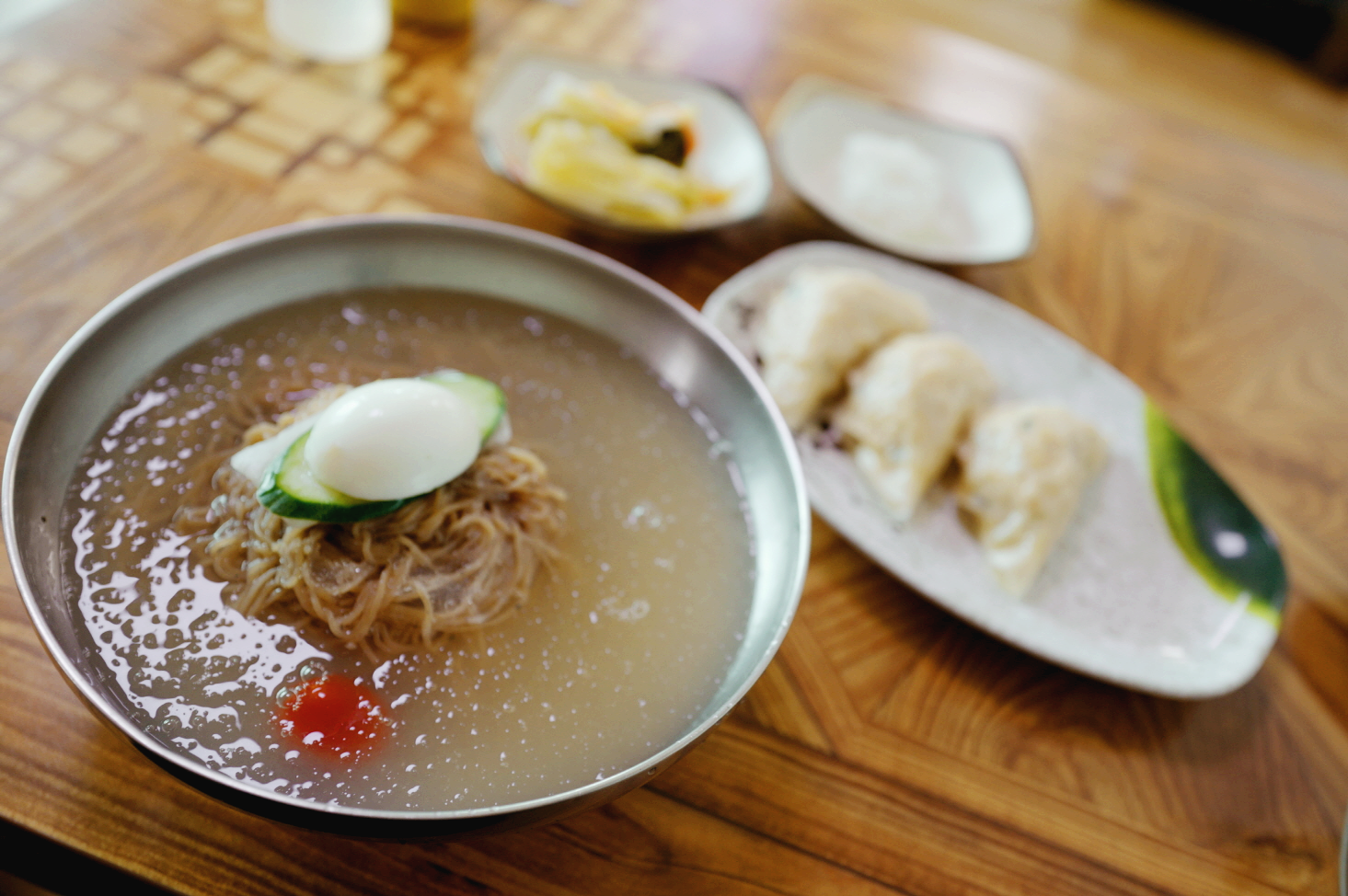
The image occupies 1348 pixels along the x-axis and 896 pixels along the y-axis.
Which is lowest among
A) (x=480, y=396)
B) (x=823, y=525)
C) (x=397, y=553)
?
(x=823, y=525)

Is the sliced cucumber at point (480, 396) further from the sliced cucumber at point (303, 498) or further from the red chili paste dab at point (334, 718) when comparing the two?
the red chili paste dab at point (334, 718)

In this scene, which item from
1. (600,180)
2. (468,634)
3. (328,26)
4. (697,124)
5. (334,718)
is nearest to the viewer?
(334,718)

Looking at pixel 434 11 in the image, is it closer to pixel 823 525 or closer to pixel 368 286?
pixel 368 286

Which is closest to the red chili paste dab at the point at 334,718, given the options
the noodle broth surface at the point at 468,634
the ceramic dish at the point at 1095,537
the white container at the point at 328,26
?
the noodle broth surface at the point at 468,634

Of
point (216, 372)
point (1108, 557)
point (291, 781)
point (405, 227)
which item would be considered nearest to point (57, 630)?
point (291, 781)

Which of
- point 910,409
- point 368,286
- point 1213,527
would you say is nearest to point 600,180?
point 368,286
